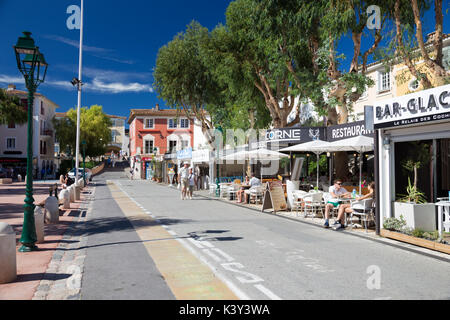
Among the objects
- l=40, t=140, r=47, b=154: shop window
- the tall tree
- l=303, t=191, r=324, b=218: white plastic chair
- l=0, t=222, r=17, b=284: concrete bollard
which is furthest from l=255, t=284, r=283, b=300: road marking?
l=40, t=140, r=47, b=154: shop window

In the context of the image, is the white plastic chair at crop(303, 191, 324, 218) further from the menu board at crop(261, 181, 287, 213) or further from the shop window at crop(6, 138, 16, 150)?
the shop window at crop(6, 138, 16, 150)

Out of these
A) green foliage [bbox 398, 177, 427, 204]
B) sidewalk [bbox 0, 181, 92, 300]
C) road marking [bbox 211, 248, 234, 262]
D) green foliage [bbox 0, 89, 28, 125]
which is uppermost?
green foliage [bbox 0, 89, 28, 125]

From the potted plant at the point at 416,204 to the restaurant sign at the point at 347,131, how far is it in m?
3.41

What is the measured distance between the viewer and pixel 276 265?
6383 millimetres

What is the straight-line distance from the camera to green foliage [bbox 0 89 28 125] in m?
34.4

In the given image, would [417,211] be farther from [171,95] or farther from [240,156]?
[171,95]

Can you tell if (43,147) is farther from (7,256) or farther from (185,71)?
(7,256)

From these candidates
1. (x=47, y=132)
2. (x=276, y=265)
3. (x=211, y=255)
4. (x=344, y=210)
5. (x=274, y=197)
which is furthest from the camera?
(x=47, y=132)

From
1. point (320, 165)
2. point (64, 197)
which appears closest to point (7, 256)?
point (64, 197)

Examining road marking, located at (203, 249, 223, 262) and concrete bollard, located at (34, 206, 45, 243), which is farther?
concrete bollard, located at (34, 206, 45, 243)

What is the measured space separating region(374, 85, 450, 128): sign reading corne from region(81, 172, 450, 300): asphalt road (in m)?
2.80

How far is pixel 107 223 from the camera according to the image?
11625mm

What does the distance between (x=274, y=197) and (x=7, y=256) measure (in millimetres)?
10126

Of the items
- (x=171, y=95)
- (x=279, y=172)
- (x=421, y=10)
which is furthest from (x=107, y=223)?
(x=171, y=95)
